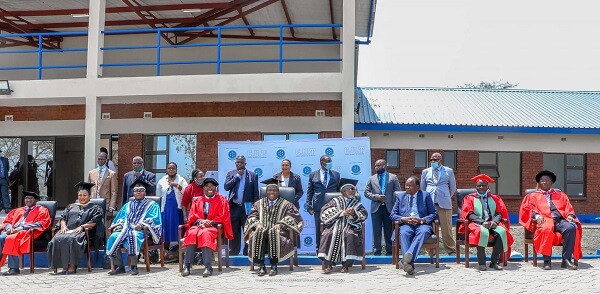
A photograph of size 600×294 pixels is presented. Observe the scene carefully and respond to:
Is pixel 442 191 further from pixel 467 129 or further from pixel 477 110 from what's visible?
pixel 477 110

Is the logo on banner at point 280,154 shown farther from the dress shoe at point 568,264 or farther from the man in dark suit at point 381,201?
the dress shoe at point 568,264

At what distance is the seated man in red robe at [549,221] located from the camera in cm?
846

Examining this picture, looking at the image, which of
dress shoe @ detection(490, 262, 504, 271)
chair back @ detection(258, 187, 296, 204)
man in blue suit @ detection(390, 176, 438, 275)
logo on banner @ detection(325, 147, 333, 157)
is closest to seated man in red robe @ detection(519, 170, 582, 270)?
dress shoe @ detection(490, 262, 504, 271)

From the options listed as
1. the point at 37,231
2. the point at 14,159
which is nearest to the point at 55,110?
the point at 14,159

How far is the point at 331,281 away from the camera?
25.2 feet

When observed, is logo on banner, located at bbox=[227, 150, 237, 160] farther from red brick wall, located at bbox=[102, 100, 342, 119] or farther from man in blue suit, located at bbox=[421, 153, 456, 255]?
man in blue suit, located at bbox=[421, 153, 456, 255]

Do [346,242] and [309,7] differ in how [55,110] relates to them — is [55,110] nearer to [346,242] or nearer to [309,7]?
[309,7]

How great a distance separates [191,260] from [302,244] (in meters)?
2.32

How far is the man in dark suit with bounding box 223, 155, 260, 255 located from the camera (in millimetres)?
9422

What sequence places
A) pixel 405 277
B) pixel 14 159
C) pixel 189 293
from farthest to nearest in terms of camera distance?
pixel 14 159, pixel 405 277, pixel 189 293

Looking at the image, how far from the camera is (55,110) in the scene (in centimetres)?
1421

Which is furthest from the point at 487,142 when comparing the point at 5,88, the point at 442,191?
the point at 5,88

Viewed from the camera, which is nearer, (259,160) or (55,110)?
(259,160)

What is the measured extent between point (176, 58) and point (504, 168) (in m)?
9.52
